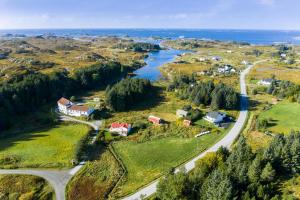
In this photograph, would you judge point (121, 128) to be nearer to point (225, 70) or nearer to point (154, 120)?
point (154, 120)

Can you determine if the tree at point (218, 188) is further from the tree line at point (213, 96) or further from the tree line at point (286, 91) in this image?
the tree line at point (286, 91)

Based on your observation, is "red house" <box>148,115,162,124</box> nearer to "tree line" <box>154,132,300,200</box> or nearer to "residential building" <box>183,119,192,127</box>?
"residential building" <box>183,119,192,127</box>

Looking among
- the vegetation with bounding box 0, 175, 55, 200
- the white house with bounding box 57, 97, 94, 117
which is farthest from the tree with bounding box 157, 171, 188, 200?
the white house with bounding box 57, 97, 94, 117

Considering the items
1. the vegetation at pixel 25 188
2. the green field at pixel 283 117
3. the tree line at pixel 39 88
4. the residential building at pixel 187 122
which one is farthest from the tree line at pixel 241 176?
the tree line at pixel 39 88

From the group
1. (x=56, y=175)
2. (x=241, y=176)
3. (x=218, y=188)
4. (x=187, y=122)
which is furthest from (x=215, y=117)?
(x=56, y=175)

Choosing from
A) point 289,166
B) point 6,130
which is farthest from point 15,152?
point 289,166

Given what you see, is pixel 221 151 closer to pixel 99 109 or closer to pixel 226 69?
pixel 99 109
